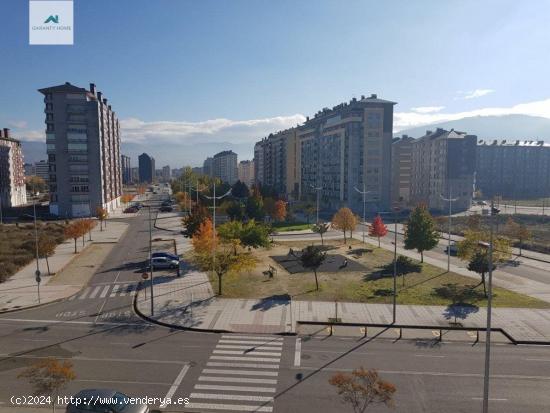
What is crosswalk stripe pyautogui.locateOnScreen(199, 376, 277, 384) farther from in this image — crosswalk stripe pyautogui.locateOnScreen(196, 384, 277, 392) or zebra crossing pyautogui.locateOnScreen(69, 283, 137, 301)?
zebra crossing pyautogui.locateOnScreen(69, 283, 137, 301)

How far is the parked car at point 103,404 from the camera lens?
1678 centimetres

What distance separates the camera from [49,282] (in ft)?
135

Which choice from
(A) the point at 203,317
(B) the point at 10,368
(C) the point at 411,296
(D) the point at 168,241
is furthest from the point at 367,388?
(D) the point at 168,241

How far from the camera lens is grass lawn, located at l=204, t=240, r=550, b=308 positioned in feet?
116

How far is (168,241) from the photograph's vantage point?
65.6 meters

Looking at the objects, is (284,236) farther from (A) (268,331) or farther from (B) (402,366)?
(B) (402,366)

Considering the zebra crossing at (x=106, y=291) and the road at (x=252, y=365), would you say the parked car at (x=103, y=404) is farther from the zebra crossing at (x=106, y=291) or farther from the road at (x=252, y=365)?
the zebra crossing at (x=106, y=291)

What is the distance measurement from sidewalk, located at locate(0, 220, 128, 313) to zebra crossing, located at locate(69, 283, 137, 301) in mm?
1051

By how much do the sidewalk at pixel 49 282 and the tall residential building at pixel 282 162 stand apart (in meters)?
88.7

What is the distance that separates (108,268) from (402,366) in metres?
36.1

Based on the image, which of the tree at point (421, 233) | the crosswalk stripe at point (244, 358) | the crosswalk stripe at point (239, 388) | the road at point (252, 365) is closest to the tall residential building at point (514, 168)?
the tree at point (421, 233)

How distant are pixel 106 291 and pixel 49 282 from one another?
24.7 ft

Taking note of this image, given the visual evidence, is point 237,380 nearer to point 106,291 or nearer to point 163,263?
point 106,291

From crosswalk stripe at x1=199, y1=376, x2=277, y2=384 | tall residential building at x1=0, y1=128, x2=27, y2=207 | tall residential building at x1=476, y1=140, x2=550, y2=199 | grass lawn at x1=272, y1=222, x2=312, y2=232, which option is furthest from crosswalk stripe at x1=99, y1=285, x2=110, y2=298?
tall residential building at x1=476, y1=140, x2=550, y2=199
